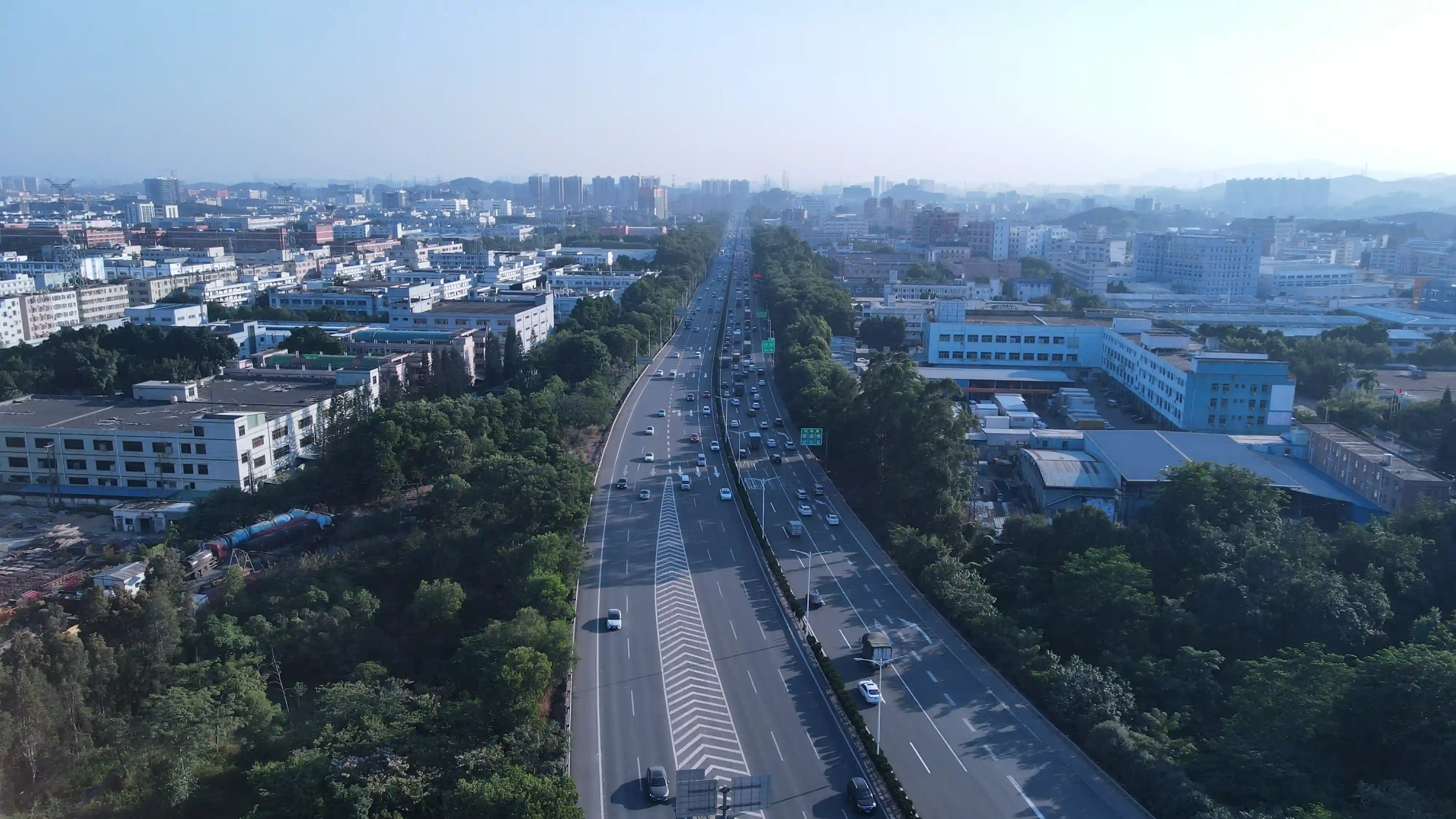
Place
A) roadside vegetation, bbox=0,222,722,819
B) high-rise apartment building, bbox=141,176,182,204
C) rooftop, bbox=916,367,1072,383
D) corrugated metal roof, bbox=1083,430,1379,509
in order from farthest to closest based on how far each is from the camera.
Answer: high-rise apartment building, bbox=141,176,182,204, rooftop, bbox=916,367,1072,383, corrugated metal roof, bbox=1083,430,1379,509, roadside vegetation, bbox=0,222,722,819

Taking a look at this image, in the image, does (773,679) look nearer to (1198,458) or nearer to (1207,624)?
(1207,624)

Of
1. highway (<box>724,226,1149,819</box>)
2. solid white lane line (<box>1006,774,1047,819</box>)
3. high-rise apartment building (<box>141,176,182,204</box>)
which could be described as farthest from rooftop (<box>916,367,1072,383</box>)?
high-rise apartment building (<box>141,176,182,204</box>)

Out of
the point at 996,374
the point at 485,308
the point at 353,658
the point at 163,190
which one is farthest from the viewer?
the point at 163,190

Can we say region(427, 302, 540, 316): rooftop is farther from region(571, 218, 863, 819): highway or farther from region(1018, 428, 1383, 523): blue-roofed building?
region(1018, 428, 1383, 523): blue-roofed building

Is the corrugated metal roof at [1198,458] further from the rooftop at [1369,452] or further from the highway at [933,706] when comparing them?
the highway at [933,706]

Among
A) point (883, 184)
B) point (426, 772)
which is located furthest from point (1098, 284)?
point (883, 184)

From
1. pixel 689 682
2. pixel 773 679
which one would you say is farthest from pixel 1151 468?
pixel 689 682
